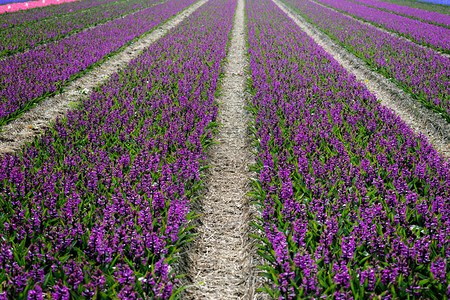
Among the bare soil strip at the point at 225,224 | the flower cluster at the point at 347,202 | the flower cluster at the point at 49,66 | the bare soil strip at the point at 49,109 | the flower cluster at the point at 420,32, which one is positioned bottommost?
the bare soil strip at the point at 225,224

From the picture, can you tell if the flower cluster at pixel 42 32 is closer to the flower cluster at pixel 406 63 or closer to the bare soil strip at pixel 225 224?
the bare soil strip at pixel 225 224

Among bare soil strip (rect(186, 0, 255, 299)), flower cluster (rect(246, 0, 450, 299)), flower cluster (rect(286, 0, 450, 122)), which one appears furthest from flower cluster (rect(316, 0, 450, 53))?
bare soil strip (rect(186, 0, 255, 299))

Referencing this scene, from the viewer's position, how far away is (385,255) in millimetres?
3633

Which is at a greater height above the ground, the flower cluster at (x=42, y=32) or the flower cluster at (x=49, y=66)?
the flower cluster at (x=42, y=32)

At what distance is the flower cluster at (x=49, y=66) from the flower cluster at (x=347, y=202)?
6.58 meters

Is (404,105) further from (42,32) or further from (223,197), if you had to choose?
(42,32)

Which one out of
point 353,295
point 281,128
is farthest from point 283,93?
point 353,295

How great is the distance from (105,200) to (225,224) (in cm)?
188

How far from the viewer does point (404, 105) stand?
10.2 metres

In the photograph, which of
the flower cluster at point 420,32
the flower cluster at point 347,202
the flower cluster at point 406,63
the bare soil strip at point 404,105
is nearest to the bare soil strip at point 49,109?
the flower cluster at point 347,202

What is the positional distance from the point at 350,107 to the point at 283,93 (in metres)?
2.09

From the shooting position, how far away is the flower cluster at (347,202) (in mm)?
3238

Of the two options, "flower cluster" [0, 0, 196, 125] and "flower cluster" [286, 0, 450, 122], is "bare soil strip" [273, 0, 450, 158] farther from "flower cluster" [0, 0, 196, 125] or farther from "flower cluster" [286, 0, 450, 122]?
"flower cluster" [0, 0, 196, 125]

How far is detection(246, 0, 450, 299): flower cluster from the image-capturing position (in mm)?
3238
